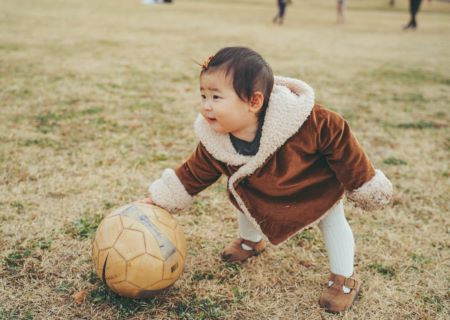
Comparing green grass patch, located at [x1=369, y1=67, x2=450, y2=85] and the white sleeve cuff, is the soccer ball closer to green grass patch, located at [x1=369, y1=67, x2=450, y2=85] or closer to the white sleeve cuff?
the white sleeve cuff

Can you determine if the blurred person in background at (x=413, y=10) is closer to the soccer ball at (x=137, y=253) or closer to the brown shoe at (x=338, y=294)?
the brown shoe at (x=338, y=294)

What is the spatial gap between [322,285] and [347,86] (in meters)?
5.48

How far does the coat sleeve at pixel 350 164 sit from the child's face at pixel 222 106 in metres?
0.37

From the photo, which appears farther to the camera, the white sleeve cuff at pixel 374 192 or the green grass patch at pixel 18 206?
the green grass patch at pixel 18 206

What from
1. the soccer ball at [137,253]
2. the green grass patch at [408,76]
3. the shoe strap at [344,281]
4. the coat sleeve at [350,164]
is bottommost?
the green grass patch at [408,76]

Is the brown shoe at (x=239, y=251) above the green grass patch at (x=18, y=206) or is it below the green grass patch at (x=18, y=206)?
below

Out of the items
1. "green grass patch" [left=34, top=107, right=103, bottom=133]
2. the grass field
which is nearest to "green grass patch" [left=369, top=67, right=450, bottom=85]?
the grass field

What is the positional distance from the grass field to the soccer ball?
192 mm

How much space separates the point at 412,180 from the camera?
163 inches

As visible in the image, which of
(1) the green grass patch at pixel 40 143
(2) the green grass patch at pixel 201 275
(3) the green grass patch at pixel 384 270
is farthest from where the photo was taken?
(1) the green grass patch at pixel 40 143

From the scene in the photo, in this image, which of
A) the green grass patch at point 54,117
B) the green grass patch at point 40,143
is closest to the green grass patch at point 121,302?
the green grass patch at point 40,143

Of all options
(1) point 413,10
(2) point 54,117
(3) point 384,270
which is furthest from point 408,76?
(1) point 413,10

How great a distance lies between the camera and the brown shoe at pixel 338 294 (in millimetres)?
2480

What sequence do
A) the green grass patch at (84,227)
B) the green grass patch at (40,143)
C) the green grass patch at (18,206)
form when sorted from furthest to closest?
the green grass patch at (40,143), the green grass patch at (18,206), the green grass patch at (84,227)
